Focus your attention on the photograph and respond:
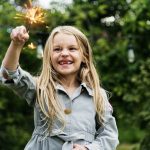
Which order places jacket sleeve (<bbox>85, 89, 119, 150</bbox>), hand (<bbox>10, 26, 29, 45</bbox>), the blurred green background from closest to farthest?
hand (<bbox>10, 26, 29, 45</bbox>) → jacket sleeve (<bbox>85, 89, 119, 150</bbox>) → the blurred green background

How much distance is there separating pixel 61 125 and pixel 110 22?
21.1 ft

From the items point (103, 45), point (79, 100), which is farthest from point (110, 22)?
point (79, 100)

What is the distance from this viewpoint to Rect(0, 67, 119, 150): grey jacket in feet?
10.4

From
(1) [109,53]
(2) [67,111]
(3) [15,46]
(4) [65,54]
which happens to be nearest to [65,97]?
(2) [67,111]

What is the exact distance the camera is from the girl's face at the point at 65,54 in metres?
3.30

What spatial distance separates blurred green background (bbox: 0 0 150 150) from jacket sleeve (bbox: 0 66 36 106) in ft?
13.2

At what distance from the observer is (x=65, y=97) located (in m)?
3.28

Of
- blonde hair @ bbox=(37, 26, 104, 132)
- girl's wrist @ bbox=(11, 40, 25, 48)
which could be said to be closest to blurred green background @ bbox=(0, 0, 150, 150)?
blonde hair @ bbox=(37, 26, 104, 132)

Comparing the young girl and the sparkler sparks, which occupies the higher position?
the sparkler sparks

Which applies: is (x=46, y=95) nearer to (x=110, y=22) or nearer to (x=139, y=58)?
(x=139, y=58)

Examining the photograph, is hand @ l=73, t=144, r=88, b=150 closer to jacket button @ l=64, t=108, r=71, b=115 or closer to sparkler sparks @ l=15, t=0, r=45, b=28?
jacket button @ l=64, t=108, r=71, b=115

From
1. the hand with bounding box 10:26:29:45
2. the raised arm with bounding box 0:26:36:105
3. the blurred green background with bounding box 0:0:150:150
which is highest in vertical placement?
the hand with bounding box 10:26:29:45

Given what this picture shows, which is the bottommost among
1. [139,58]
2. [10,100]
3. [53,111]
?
[10,100]

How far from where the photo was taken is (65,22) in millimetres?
8266
